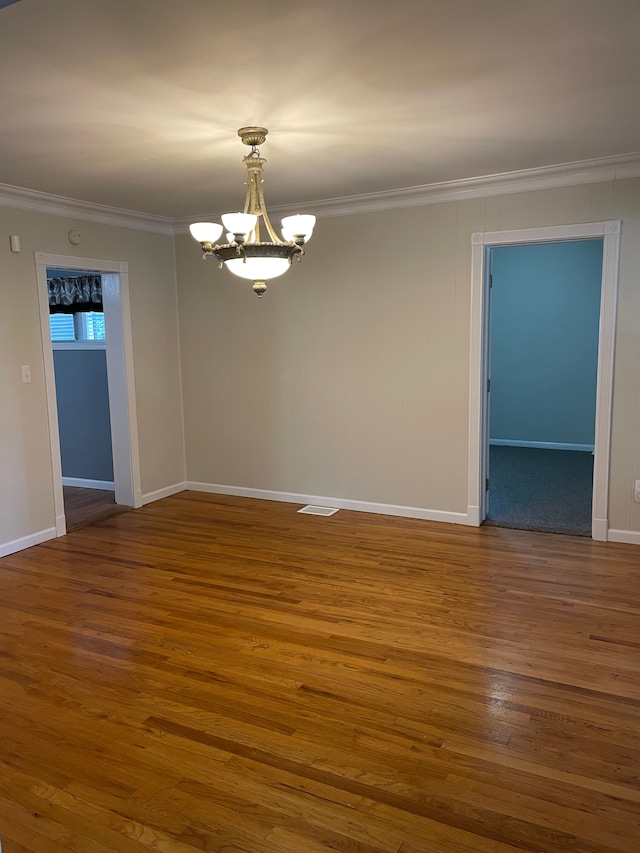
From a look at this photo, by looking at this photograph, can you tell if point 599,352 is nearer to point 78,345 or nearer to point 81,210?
point 81,210

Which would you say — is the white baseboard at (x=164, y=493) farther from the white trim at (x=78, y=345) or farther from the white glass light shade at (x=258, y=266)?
the white glass light shade at (x=258, y=266)

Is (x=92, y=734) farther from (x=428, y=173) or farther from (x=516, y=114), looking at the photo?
(x=428, y=173)

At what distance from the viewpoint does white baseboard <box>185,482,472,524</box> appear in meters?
5.01

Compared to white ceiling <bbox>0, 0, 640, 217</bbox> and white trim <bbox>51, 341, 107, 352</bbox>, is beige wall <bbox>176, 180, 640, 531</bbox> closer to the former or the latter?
white ceiling <bbox>0, 0, 640, 217</bbox>

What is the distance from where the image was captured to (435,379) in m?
4.87

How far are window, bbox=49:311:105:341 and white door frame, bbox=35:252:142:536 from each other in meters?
1.84

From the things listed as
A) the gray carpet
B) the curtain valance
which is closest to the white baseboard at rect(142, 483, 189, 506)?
the curtain valance

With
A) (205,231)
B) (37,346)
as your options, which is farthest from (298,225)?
(37,346)

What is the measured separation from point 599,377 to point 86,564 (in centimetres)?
375

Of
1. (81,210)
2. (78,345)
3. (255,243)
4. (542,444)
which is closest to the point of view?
(255,243)

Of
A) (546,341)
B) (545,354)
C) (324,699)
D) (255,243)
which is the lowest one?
(324,699)

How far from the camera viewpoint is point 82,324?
284 inches

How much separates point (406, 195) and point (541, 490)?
2.94 meters

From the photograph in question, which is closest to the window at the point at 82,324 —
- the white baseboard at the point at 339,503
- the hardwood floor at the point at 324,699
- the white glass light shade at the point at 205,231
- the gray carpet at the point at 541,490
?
the white baseboard at the point at 339,503
